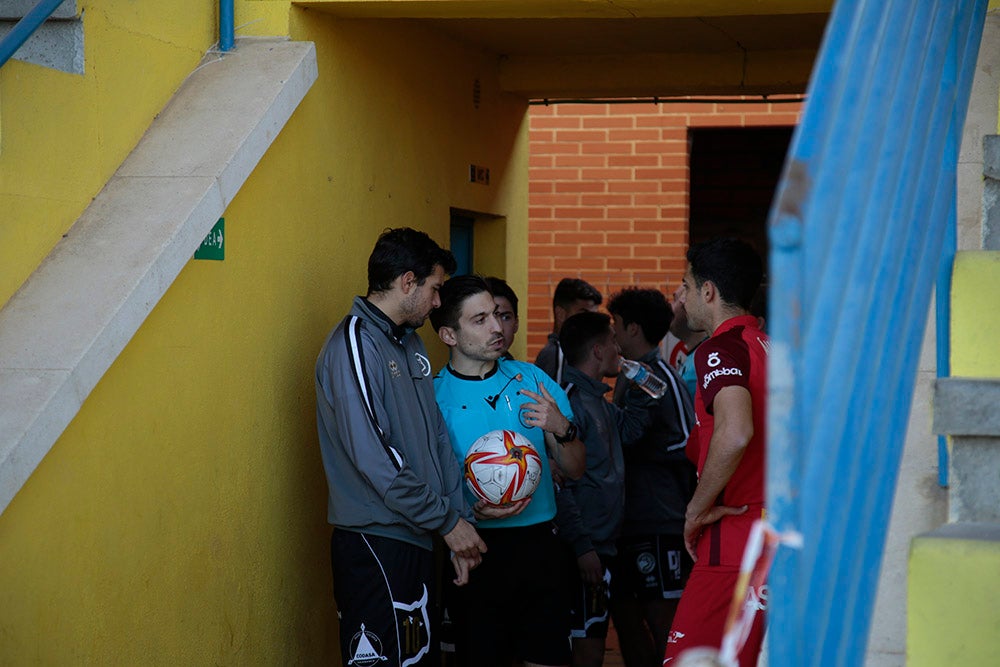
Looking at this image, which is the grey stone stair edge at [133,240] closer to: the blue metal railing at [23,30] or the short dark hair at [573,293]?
the blue metal railing at [23,30]

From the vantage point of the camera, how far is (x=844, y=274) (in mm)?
1377

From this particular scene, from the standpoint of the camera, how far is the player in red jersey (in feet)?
12.6

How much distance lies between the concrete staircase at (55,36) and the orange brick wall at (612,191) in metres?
6.45

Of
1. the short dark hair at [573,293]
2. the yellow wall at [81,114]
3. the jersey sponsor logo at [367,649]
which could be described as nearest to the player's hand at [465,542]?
the jersey sponsor logo at [367,649]

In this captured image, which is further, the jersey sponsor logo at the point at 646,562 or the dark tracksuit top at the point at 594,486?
the jersey sponsor logo at the point at 646,562

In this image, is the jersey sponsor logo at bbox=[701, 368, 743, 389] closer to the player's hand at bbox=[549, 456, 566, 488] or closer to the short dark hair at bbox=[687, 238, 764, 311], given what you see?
the short dark hair at bbox=[687, 238, 764, 311]

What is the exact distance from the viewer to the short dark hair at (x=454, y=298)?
523 cm

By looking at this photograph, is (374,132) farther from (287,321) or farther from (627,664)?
(627,664)

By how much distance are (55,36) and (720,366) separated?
86.3 inches

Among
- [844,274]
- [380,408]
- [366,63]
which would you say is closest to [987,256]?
[844,274]

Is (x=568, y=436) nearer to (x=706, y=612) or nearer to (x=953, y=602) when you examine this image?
(x=706, y=612)

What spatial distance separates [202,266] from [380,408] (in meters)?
0.76

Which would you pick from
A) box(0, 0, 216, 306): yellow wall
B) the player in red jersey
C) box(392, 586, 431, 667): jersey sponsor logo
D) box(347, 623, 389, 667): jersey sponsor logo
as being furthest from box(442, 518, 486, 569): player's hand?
box(0, 0, 216, 306): yellow wall

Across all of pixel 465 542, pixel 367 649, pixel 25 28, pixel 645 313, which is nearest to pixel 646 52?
pixel 645 313
